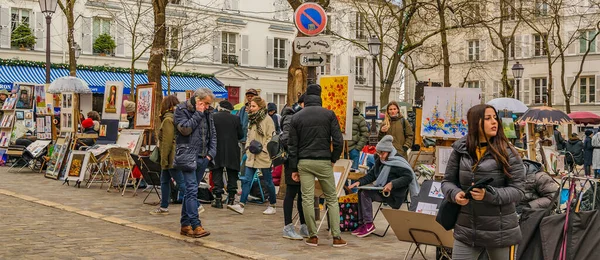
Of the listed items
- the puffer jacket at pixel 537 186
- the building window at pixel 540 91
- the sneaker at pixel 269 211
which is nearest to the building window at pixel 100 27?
the sneaker at pixel 269 211

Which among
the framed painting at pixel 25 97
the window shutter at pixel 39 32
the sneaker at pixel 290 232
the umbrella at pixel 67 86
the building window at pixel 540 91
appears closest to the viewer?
the sneaker at pixel 290 232

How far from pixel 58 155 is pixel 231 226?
7985 mm

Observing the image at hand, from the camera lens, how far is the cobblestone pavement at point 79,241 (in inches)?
320

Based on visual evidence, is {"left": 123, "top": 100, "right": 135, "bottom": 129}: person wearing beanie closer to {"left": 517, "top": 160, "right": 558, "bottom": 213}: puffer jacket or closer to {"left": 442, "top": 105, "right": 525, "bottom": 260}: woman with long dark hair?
{"left": 517, "top": 160, "right": 558, "bottom": 213}: puffer jacket

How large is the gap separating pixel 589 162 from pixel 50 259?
69.3ft

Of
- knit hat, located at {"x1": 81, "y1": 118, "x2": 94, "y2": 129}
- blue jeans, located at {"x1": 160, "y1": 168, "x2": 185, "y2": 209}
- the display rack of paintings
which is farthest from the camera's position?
the display rack of paintings

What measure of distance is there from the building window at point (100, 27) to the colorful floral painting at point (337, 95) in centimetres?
2835

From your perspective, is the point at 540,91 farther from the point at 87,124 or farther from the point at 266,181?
the point at 266,181

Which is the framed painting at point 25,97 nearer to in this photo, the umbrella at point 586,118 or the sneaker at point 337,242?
the sneaker at point 337,242

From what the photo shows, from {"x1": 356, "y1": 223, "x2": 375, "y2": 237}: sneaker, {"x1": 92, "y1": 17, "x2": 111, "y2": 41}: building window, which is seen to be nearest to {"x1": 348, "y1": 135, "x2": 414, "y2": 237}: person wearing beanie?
{"x1": 356, "y1": 223, "x2": 375, "y2": 237}: sneaker

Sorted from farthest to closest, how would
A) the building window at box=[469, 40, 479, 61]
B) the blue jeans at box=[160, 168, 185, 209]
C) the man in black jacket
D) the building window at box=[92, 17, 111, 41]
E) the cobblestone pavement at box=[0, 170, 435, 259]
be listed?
the building window at box=[469, 40, 479, 61]
the building window at box=[92, 17, 111, 41]
the blue jeans at box=[160, 168, 185, 209]
the man in black jacket
the cobblestone pavement at box=[0, 170, 435, 259]

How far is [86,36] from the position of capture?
123ft

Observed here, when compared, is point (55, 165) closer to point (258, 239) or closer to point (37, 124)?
point (37, 124)

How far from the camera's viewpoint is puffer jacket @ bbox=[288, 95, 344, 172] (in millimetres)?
8922
